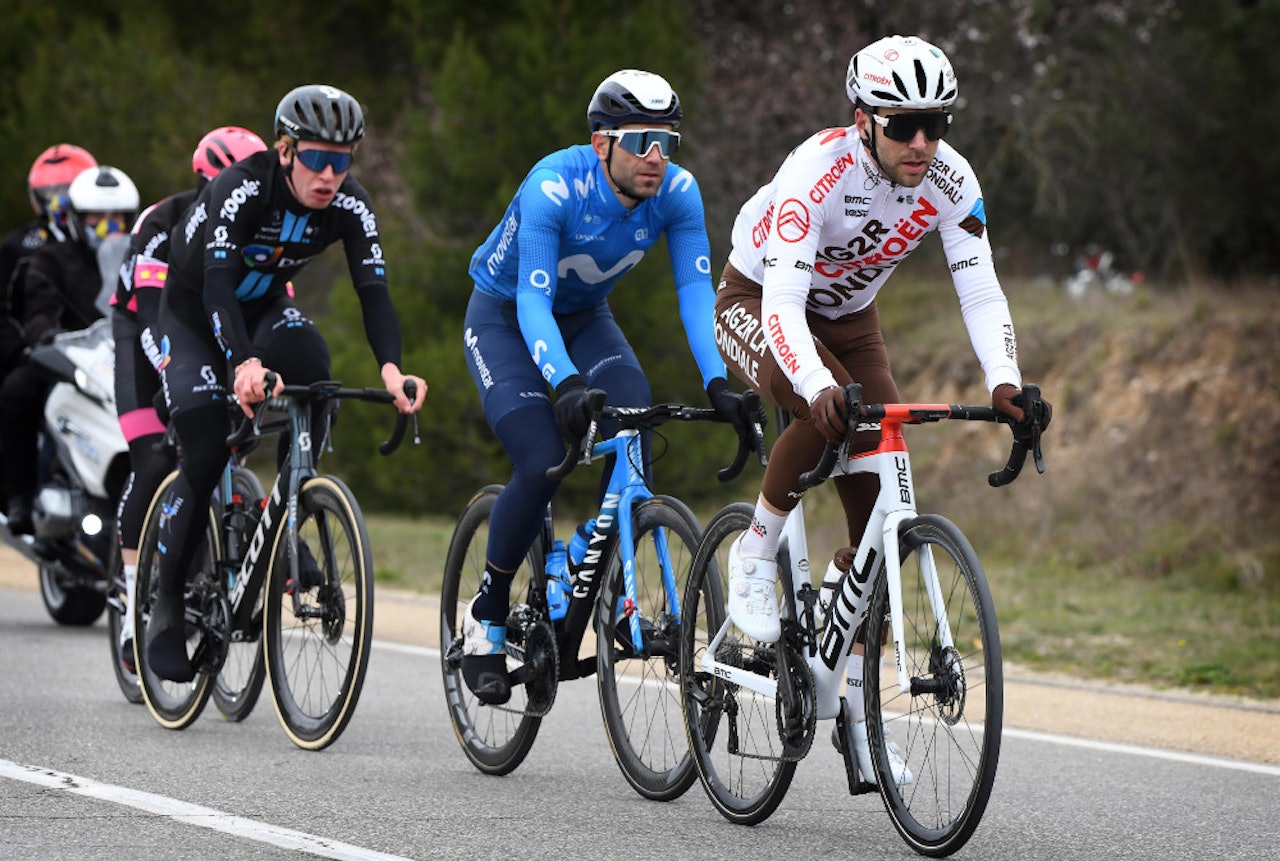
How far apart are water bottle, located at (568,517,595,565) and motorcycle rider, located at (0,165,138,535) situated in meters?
5.12

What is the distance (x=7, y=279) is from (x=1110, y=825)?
26.0ft

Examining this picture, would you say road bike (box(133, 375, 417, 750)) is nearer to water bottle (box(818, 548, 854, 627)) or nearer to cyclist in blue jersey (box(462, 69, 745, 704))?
cyclist in blue jersey (box(462, 69, 745, 704))

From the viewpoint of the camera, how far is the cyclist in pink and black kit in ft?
18.3

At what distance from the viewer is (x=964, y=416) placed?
5305 mm

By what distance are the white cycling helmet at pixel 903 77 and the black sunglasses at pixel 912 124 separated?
1.2 inches

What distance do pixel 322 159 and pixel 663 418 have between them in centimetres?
183

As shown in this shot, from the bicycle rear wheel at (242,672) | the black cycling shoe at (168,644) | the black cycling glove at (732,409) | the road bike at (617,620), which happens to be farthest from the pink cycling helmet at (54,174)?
the black cycling glove at (732,409)

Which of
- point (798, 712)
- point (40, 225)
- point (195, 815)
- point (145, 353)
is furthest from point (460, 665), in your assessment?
point (40, 225)

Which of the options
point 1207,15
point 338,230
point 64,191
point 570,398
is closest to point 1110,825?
point 570,398

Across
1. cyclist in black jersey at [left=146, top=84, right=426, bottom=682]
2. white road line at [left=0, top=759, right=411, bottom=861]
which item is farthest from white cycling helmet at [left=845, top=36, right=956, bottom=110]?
white road line at [left=0, top=759, right=411, bottom=861]

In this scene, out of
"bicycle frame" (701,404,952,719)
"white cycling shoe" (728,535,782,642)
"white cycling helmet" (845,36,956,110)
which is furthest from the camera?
"white cycling shoe" (728,535,782,642)

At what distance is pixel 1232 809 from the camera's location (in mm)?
6363

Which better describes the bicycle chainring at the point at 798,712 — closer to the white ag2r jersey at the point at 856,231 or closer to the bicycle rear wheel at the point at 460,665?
the white ag2r jersey at the point at 856,231

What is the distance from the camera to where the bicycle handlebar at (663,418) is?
605 cm
